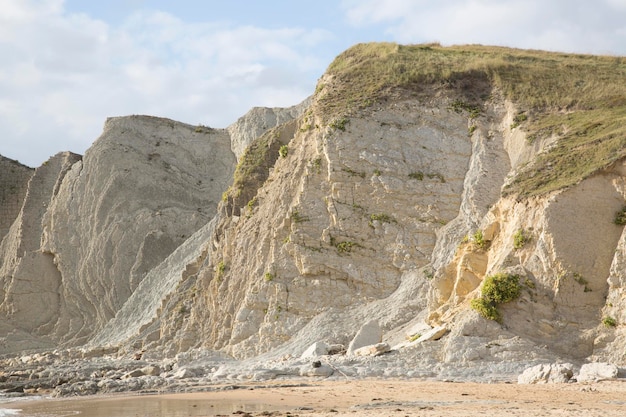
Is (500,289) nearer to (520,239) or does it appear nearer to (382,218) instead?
(520,239)

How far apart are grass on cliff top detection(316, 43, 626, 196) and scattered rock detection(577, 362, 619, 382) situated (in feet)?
31.3

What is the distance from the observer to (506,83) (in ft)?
129

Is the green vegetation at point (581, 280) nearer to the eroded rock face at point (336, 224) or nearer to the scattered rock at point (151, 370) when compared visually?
the eroded rock face at point (336, 224)

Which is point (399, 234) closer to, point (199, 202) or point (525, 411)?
point (525, 411)

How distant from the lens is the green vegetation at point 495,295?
26.5 m

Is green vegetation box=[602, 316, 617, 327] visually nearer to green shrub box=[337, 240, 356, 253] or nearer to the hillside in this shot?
the hillside

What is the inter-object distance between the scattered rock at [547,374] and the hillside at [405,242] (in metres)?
1.68

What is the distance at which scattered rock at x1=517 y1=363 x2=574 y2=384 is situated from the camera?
2270cm

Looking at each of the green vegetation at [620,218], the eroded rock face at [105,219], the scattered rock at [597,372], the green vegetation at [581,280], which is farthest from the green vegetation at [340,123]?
the eroded rock face at [105,219]

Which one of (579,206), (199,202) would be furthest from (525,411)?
(199,202)

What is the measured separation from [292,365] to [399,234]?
8.86 m

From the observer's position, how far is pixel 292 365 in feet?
91.6

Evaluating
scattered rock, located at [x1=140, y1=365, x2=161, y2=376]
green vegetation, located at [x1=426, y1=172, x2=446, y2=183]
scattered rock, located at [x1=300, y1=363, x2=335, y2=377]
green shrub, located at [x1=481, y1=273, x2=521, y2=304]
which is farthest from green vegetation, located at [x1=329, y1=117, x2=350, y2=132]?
scattered rock, located at [x1=300, y1=363, x2=335, y2=377]

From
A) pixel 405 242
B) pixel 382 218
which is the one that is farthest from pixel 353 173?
pixel 405 242
